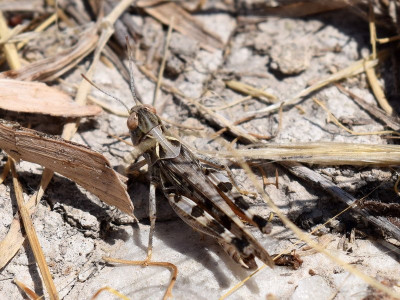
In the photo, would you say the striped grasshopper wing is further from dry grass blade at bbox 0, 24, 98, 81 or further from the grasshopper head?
dry grass blade at bbox 0, 24, 98, 81

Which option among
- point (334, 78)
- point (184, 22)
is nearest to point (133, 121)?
point (184, 22)

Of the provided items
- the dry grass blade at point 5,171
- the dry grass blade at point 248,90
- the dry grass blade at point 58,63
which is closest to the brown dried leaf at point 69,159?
the dry grass blade at point 5,171

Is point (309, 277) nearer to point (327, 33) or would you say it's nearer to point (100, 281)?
point (100, 281)

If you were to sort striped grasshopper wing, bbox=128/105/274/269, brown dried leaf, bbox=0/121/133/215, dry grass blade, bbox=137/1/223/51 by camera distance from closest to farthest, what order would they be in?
1. striped grasshopper wing, bbox=128/105/274/269
2. brown dried leaf, bbox=0/121/133/215
3. dry grass blade, bbox=137/1/223/51

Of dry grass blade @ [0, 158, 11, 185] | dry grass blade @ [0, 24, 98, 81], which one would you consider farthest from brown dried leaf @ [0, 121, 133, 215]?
dry grass blade @ [0, 24, 98, 81]

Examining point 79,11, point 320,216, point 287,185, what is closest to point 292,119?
point 287,185

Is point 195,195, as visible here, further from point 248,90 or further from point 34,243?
Result: point 248,90
